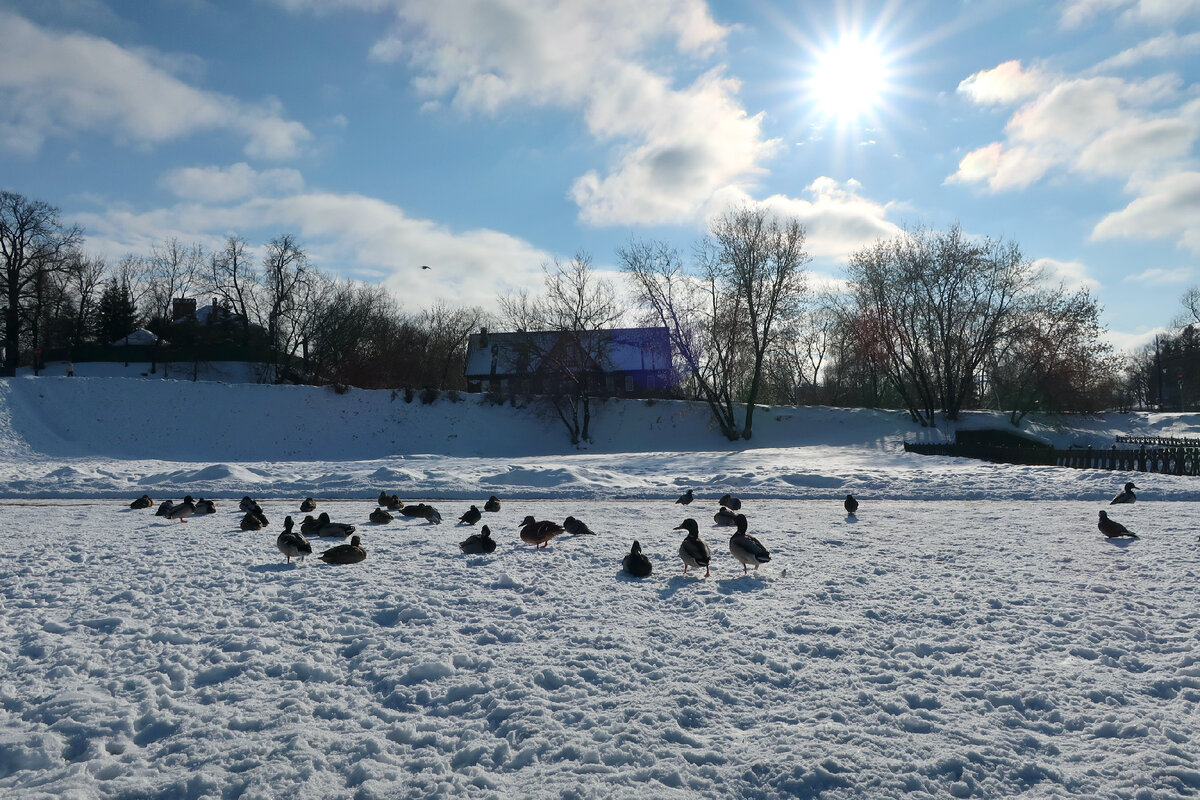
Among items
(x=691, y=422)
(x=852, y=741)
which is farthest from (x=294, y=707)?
(x=691, y=422)

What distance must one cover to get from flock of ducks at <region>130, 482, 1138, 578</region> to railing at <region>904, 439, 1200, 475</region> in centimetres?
714

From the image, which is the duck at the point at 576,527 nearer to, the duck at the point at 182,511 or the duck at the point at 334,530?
the duck at the point at 334,530

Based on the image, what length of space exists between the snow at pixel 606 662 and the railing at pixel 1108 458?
9699mm

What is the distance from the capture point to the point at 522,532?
1005 cm

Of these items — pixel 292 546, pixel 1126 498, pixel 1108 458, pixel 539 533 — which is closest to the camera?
pixel 292 546

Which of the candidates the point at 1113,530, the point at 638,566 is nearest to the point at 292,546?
the point at 638,566

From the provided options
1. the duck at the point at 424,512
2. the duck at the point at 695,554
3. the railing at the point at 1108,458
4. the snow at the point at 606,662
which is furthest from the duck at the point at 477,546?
the railing at the point at 1108,458

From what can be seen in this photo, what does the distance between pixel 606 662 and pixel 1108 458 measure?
22.6 metres

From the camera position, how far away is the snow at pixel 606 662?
12.2ft

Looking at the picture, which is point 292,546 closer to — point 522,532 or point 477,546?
point 477,546

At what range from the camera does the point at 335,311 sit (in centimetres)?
5500

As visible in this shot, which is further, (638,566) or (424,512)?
(424,512)

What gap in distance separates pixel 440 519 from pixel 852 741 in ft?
32.4

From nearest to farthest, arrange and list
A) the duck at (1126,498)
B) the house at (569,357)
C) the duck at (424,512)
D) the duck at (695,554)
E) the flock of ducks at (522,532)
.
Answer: the duck at (695,554), the flock of ducks at (522,532), the duck at (424,512), the duck at (1126,498), the house at (569,357)
